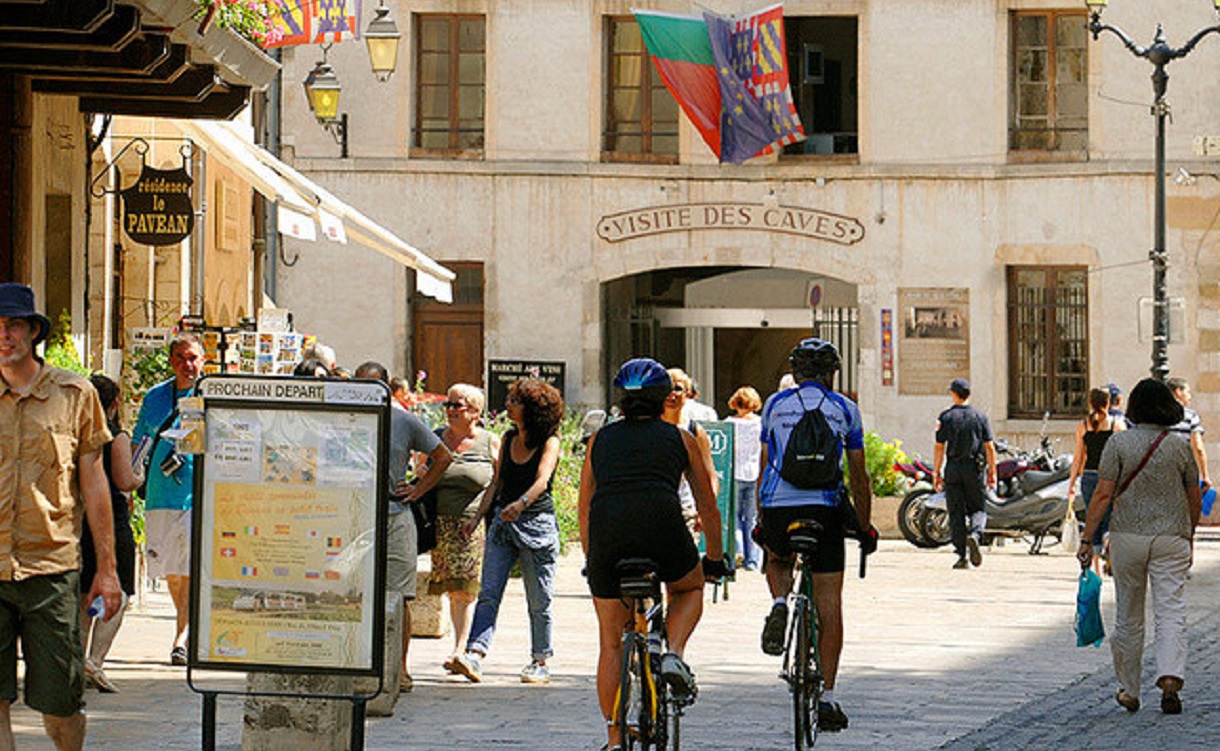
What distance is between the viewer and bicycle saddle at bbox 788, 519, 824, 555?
1040 centimetres

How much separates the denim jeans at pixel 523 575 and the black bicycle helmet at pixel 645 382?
307cm

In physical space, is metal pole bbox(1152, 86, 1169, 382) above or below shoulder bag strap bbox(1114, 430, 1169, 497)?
above

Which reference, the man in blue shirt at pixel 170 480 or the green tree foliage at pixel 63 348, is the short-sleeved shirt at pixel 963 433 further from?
the man in blue shirt at pixel 170 480

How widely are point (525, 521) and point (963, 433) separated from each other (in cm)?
995

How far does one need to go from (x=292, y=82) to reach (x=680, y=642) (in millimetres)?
23581

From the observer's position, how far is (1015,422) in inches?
1235

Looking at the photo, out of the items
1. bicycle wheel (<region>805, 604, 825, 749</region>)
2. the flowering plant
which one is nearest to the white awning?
the flowering plant

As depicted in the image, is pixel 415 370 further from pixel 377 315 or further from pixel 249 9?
pixel 249 9

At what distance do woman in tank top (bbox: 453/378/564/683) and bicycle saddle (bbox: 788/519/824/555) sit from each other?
2168 mm

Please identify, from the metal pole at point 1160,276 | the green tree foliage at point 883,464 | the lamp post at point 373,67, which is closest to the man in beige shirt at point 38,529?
the lamp post at point 373,67

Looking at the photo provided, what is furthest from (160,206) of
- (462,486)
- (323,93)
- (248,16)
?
(323,93)

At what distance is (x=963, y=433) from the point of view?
21906 millimetres

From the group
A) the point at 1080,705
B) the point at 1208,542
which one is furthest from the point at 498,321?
the point at 1080,705

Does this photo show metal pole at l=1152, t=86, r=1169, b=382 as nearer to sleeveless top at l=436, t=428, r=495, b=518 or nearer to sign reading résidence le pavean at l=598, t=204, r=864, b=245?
sign reading résidence le pavean at l=598, t=204, r=864, b=245
